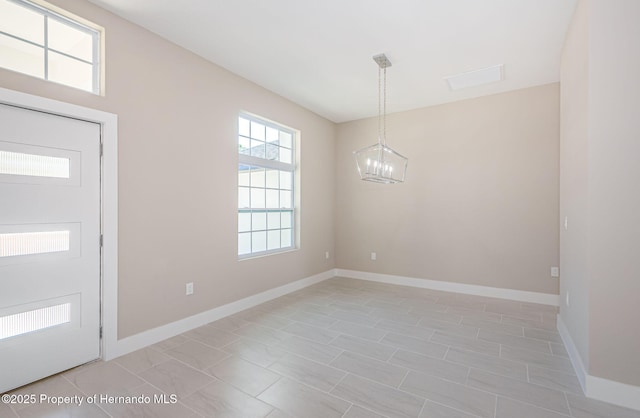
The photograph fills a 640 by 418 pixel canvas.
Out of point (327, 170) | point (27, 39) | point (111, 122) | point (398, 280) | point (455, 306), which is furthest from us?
point (327, 170)

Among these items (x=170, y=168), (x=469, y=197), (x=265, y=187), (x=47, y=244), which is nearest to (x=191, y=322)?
(x=47, y=244)

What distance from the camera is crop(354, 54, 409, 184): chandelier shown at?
3.41 metres

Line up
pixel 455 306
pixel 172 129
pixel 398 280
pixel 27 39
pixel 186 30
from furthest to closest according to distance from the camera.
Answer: pixel 398 280, pixel 455 306, pixel 172 129, pixel 186 30, pixel 27 39

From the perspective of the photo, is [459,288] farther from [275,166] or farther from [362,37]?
[362,37]

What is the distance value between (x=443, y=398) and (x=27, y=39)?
157 inches

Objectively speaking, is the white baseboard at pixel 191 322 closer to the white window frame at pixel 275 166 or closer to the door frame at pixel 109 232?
the door frame at pixel 109 232

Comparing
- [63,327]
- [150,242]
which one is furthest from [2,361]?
[150,242]

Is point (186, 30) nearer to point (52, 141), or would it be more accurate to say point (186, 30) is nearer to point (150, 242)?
Result: point (52, 141)

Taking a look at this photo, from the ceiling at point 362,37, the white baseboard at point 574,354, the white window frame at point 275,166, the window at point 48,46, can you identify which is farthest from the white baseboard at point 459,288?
the window at point 48,46

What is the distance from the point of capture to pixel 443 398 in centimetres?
207

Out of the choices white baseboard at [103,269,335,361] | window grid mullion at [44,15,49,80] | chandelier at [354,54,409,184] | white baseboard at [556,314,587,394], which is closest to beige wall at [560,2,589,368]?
white baseboard at [556,314,587,394]

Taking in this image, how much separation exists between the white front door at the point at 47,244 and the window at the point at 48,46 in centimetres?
34

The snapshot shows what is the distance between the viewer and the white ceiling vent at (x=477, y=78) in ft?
12.1

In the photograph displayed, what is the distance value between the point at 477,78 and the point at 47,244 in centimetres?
486
